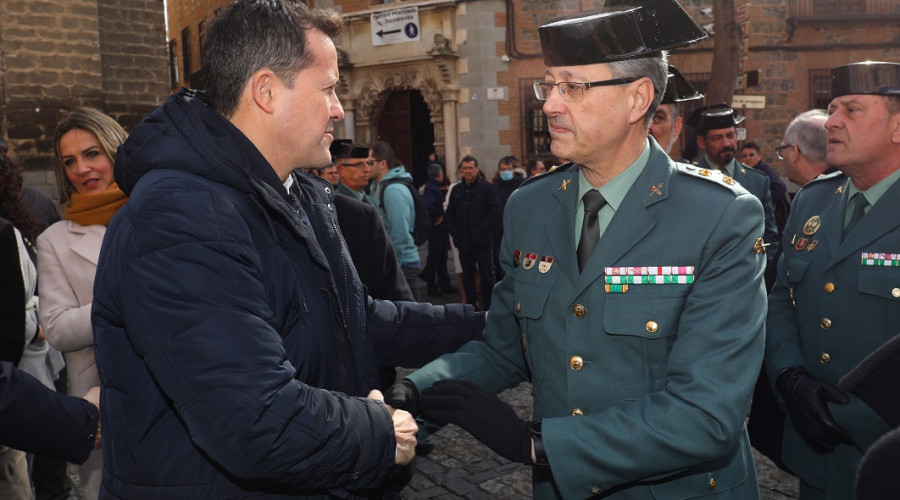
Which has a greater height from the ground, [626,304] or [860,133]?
[860,133]

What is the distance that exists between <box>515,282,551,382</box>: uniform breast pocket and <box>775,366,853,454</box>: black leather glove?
1.01 m

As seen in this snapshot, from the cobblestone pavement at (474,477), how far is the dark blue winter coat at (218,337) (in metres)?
2.47

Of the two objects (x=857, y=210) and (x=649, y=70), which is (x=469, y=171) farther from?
(x=649, y=70)

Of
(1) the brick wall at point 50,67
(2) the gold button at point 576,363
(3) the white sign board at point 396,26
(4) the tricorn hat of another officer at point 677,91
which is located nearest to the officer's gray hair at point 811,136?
(4) the tricorn hat of another officer at point 677,91

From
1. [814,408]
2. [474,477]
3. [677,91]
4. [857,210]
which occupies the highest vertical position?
[677,91]

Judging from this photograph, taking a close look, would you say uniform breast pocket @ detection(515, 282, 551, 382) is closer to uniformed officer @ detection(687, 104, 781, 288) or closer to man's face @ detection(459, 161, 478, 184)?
uniformed officer @ detection(687, 104, 781, 288)

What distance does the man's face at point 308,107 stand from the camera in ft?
6.25

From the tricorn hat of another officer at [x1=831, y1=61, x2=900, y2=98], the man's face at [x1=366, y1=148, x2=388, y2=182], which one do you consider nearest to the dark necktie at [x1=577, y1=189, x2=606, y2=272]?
the tricorn hat of another officer at [x1=831, y1=61, x2=900, y2=98]

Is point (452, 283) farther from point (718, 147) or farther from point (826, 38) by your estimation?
point (826, 38)

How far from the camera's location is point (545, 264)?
2174 millimetres

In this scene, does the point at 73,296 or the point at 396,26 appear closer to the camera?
the point at 73,296

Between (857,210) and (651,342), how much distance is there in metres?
1.51

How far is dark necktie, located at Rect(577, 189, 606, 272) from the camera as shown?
2152mm

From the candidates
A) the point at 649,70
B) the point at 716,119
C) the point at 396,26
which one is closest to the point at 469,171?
the point at 716,119
